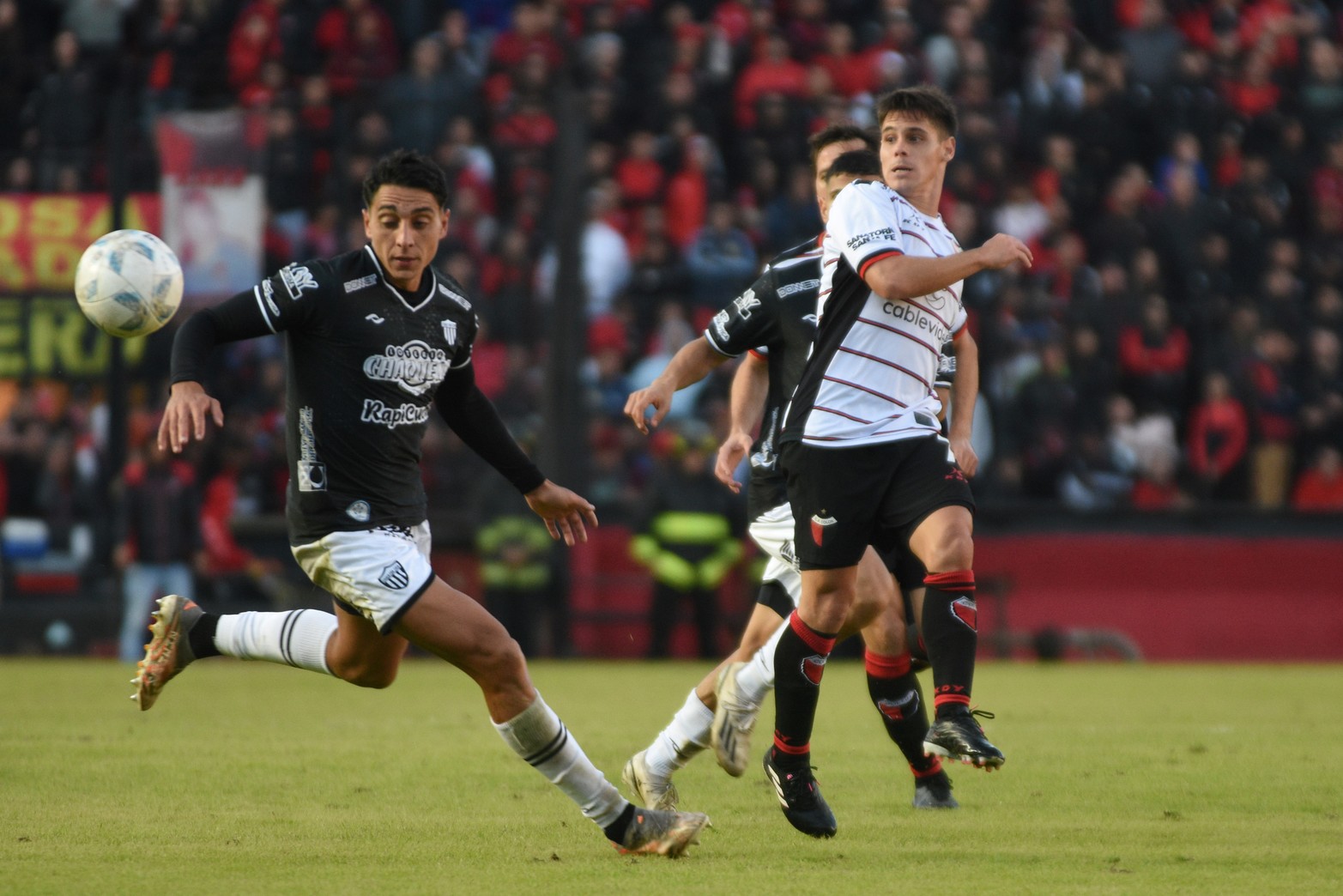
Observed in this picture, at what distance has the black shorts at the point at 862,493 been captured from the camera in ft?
18.5

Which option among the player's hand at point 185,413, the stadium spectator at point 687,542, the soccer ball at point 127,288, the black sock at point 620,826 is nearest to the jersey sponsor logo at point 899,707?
the black sock at point 620,826

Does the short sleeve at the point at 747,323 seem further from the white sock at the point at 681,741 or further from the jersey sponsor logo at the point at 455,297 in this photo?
the white sock at the point at 681,741

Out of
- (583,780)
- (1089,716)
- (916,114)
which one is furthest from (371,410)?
(1089,716)

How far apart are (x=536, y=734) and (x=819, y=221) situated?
10932 millimetres

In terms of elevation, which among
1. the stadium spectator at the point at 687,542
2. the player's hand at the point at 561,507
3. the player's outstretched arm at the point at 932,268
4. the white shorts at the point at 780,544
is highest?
the player's outstretched arm at the point at 932,268

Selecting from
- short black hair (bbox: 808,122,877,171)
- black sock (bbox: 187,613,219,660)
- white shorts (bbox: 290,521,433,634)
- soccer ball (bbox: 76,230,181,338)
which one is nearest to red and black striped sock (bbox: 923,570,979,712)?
white shorts (bbox: 290,521,433,634)

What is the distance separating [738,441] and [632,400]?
1085 millimetres

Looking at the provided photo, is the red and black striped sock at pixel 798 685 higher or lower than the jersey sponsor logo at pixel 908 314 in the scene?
lower

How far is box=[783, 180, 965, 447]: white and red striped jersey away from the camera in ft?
18.5

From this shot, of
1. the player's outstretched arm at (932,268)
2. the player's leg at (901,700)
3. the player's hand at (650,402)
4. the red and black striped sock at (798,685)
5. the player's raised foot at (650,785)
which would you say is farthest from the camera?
the player's leg at (901,700)

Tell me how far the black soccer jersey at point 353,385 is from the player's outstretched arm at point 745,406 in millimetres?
1558

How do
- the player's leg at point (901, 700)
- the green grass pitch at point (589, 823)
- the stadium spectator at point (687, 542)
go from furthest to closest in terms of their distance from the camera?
1. the stadium spectator at point (687, 542)
2. the player's leg at point (901, 700)
3. the green grass pitch at point (589, 823)

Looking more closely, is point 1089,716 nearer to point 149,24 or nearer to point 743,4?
point 743,4

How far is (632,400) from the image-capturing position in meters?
5.86
